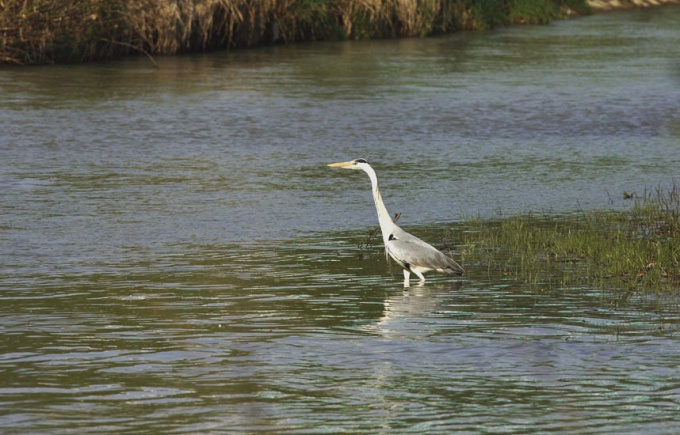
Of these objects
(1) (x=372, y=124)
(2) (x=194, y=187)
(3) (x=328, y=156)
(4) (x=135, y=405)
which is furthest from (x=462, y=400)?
(1) (x=372, y=124)

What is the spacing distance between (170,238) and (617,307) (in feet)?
14.3

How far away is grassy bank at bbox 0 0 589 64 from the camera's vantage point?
94.7ft

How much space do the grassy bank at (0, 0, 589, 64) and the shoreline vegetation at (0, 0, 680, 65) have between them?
0.02 m

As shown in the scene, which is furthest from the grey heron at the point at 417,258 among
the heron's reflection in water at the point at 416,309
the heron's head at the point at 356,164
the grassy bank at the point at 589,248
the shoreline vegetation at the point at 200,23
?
the shoreline vegetation at the point at 200,23

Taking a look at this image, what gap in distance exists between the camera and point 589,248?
1115 cm

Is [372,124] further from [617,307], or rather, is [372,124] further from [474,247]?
[617,307]

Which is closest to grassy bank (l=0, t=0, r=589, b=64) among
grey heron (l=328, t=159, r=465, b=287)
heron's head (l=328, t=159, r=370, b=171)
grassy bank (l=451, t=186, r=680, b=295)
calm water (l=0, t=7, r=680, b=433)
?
calm water (l=0, t=7, r=680, b=433)

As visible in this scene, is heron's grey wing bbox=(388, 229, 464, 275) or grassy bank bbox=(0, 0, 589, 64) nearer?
heron's grey wing bbox=(388, 229, 464, 275)

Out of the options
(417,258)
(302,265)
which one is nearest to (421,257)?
(417,258)

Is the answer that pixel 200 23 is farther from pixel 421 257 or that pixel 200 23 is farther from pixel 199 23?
pixel 421 257

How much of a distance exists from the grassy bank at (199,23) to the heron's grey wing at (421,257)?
19076 millimetres

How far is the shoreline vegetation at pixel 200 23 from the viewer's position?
28891 millimetres

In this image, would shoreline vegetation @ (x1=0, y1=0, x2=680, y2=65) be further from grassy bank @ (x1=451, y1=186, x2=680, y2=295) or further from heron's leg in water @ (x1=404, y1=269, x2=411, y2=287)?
heron's leg in water @ (x1=404, y1=269, x2=411, y2=287)

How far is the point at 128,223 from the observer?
1289 centimetres
